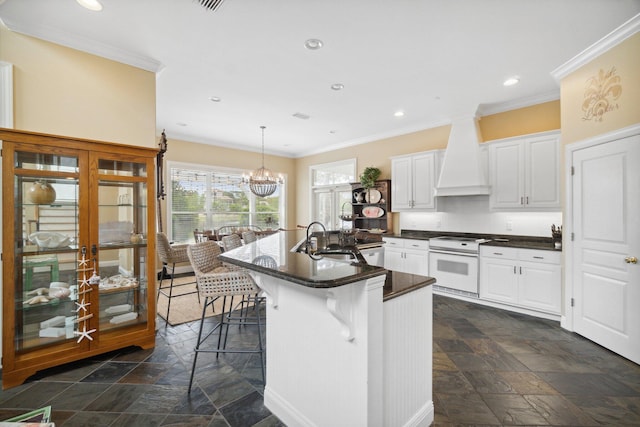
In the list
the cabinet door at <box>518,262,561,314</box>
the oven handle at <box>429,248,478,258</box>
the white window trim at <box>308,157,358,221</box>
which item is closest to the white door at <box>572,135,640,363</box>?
the cabinet door at <box>518,262,561,314</box>

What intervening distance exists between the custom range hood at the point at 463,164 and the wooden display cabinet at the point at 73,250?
421 centimetres

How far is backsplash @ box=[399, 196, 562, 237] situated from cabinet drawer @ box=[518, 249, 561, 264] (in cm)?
69

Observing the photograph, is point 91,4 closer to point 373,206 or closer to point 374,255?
point 374,255

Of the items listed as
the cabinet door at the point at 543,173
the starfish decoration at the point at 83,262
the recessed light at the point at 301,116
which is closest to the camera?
the starfish decoration at the point at 83,262

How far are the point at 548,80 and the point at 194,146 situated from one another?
21.1ft

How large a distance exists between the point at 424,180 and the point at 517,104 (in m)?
1.75

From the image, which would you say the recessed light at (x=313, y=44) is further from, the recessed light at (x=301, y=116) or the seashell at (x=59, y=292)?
the seashell at (x=59, y=292)

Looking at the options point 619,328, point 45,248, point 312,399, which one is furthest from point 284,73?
point 619,328

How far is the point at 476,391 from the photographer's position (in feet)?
6.98

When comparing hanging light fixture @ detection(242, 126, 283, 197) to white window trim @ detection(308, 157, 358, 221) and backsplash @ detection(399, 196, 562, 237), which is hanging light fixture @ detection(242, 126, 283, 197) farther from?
backsplash @ detection(399, 196, 562, 237)

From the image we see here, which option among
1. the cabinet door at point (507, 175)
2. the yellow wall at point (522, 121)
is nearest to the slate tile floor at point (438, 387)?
the cabinet door at point (507, 175)

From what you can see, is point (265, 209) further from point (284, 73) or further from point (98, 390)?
point (98, 390)

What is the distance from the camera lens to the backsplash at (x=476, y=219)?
13.5 ft

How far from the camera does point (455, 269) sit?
4.34 meters
